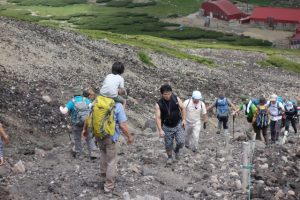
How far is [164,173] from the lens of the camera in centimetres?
1586

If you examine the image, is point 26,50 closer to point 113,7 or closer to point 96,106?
point 96,106

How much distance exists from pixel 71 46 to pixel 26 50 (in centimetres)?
726

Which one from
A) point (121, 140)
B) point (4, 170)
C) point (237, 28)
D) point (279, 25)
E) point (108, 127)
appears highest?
point (108, 127)

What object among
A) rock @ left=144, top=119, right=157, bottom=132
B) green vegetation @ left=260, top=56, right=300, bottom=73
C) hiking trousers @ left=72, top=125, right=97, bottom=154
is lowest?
green vegetation @ left=260, top=56, right=300, bottom=73

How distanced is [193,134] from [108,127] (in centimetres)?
694

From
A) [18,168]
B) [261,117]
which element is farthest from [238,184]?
[261,117]

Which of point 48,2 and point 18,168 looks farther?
point 48,2

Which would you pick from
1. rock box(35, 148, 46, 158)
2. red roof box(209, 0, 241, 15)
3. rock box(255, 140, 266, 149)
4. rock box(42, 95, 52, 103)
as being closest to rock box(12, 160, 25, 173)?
rock box(35, 148, 46, 158)

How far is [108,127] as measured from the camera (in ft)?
43.6

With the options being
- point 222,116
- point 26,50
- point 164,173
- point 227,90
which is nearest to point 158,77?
point 227,90

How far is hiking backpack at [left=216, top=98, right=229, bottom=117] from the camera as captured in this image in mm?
23594

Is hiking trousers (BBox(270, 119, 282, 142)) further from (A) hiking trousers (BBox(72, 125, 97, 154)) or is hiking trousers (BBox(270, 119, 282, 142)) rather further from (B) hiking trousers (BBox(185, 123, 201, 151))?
(A) hiking trousers (BBox(72, 125, 97, 154))

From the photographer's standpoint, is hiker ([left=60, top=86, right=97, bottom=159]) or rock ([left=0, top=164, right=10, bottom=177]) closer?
rock ([left=0, top=164, right=10, bottom=177])

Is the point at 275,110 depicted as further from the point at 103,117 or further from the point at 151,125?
the point at 103,117
